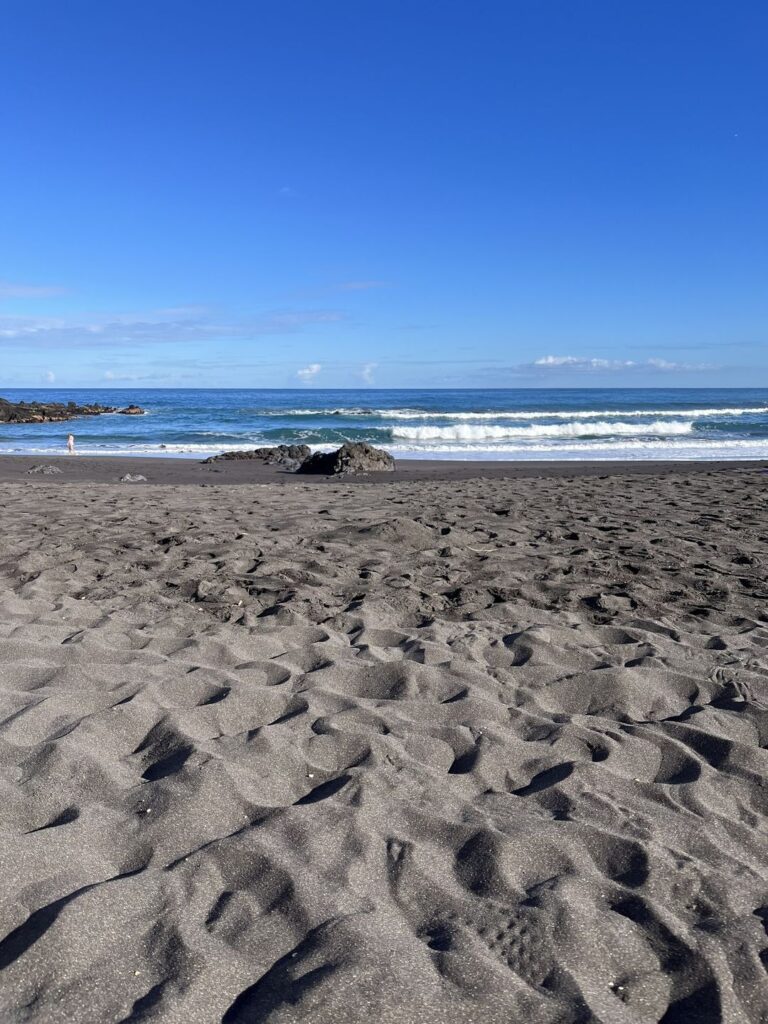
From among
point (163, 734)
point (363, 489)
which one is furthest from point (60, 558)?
point (363, 489)

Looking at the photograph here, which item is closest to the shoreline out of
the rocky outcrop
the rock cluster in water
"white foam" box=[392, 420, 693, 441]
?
the rock cluster in water

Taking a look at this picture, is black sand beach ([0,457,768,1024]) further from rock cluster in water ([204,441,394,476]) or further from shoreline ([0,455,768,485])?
rock cluster in water ([204,441,394,476])

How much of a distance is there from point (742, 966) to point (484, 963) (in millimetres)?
614

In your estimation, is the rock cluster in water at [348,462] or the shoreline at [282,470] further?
the rock cluster in water at [348,462]

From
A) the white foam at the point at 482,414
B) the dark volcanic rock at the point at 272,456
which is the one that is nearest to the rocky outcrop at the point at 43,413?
the white foam at the point at 482,414

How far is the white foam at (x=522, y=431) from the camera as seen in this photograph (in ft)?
90.2

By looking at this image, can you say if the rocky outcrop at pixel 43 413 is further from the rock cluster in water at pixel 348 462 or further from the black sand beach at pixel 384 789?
the black sand beach at pixel 384 789

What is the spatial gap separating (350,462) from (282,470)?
1905 mm

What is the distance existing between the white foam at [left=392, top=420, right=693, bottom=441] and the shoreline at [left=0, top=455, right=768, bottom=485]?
860cm

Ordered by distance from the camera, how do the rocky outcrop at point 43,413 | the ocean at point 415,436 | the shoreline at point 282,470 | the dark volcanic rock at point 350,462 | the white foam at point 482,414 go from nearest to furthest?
the shoreline at point 282,470
the dark volcanic rock at point 350,462
the ocean at point 415,436
the rocky outcrop at point 43,413
the white foam at point 482,414

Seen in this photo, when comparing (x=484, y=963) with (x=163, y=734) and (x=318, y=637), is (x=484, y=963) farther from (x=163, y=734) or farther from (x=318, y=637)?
(x=318, y=637)

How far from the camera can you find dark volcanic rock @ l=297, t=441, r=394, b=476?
581 inches

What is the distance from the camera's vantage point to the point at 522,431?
94.6 ft

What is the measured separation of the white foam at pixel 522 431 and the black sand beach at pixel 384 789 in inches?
857
